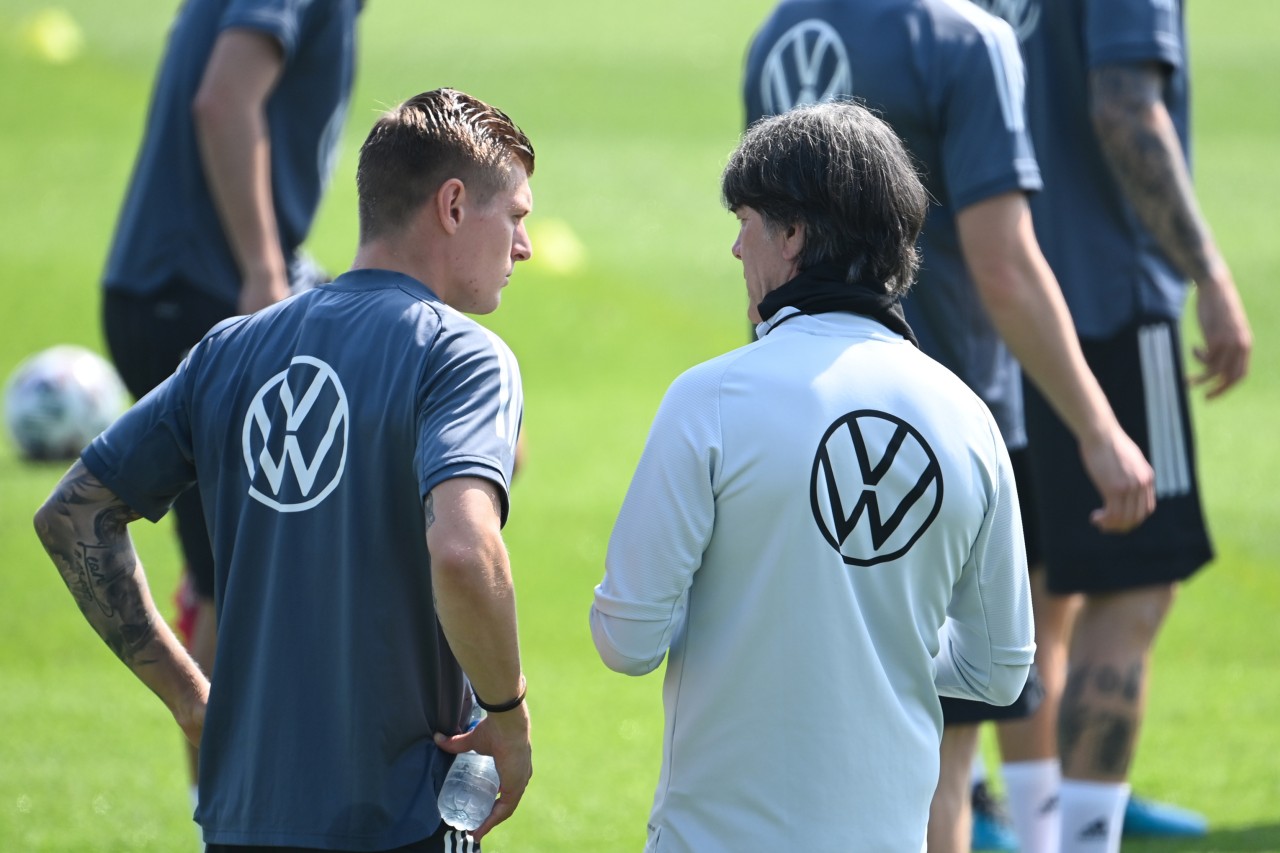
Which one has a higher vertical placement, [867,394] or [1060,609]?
[867,394]

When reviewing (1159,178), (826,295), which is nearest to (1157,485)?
(1159,178)

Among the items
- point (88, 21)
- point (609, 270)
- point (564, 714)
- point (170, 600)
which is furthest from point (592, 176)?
point (564, 714)

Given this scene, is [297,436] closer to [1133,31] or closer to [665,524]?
[665,524]

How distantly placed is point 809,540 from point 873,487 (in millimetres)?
120

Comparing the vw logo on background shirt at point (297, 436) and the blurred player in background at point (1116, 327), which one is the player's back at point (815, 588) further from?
the blurred player in background at point (1116, 327)

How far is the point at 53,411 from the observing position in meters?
10.1

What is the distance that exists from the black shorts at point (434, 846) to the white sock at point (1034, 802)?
2126 millimetres

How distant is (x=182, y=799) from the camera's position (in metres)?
5.47

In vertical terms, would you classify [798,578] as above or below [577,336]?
above

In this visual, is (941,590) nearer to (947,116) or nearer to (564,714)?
(947,116)

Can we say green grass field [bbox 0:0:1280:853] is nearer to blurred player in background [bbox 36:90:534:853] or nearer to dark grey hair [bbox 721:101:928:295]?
blurred player in background [bbox 36:90:534:853]

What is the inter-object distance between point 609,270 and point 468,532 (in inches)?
540

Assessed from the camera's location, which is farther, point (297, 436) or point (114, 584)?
point (114, 584)

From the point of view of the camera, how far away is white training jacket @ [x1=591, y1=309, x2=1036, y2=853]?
93.3 inches
